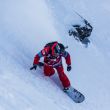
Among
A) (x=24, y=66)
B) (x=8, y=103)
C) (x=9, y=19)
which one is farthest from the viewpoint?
(x=9, y=19)

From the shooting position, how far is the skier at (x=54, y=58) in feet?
38.2

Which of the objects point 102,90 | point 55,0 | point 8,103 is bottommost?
point 102,90

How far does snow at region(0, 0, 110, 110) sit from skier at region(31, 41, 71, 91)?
0.31 metres

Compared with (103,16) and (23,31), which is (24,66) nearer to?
(23,31)

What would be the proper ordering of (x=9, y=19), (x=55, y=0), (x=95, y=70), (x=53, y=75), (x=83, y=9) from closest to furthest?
(x=53, y=75), (x=9, y=19), (x=95, y=70), (x=55, y=0), (x=83, y=9)

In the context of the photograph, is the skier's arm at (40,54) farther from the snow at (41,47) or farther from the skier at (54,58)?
the snow at (41,47)

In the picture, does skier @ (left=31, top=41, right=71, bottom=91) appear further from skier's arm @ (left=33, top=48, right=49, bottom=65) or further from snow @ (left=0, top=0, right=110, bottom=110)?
snow @ (left=0, top=0, right=110, bottom=110)

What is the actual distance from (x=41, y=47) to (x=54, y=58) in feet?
7.48

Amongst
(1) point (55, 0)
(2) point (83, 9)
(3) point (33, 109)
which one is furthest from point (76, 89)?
(2) point (83, 9)

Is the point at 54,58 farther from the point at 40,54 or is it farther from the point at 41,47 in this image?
the point at 41,47

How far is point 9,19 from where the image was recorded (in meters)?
14.3

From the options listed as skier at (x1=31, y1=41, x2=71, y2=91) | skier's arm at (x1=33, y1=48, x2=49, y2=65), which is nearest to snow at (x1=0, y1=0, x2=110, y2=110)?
skier at (x1=31, y1=41, x2=71, y2=91)

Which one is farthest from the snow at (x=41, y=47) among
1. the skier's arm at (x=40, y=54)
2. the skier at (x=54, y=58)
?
the skier's arm at (x=40, y=54)

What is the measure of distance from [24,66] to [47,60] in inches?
30.8
